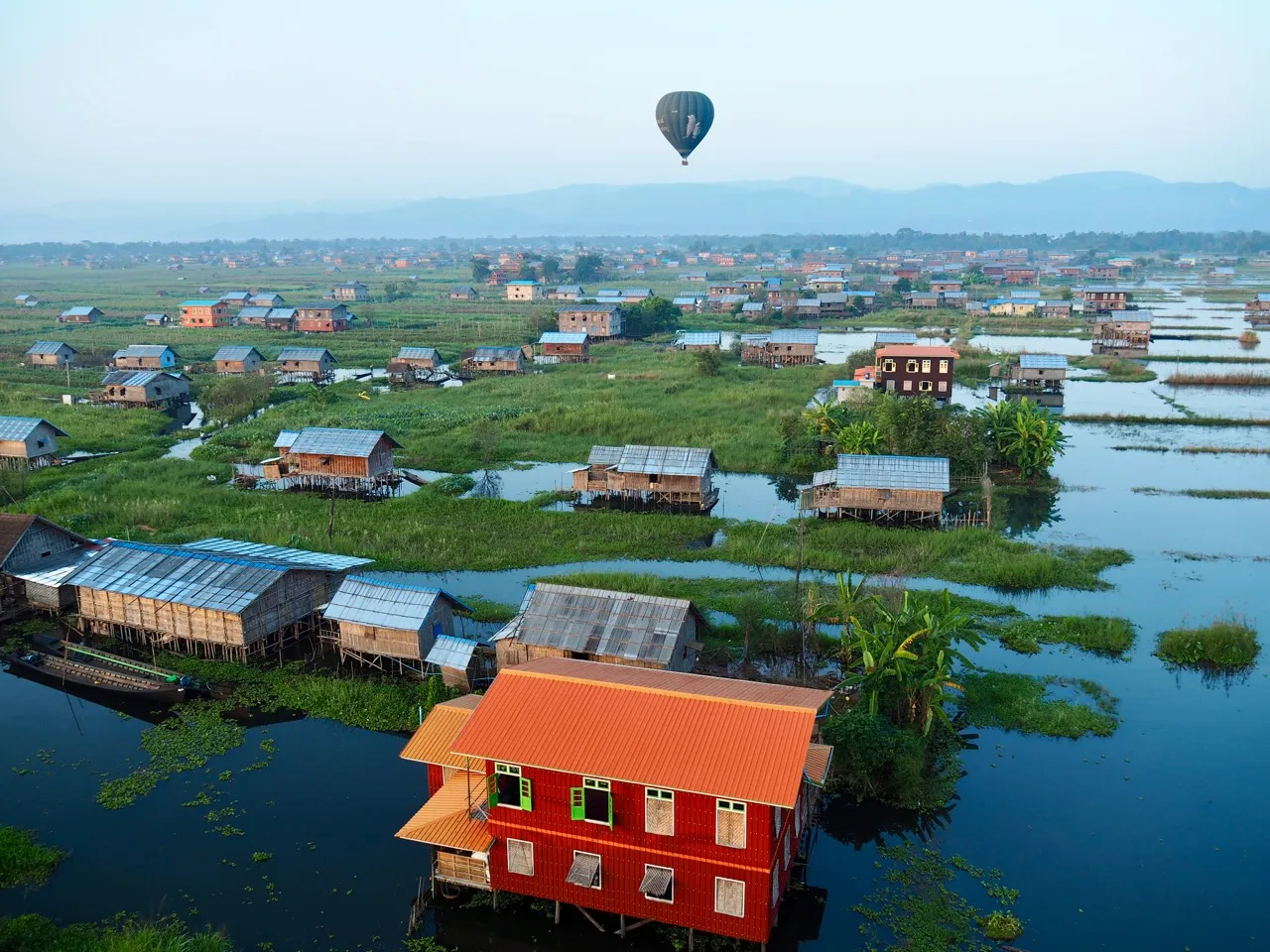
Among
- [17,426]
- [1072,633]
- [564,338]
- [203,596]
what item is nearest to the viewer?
[203,596]

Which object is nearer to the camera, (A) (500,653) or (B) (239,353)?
(A) (500,653)

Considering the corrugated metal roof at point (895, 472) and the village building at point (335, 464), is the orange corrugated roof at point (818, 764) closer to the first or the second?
the corrugated metal roof at point (895, 472)

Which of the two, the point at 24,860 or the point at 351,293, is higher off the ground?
the point at 351,293

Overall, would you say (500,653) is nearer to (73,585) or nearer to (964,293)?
(73,585)

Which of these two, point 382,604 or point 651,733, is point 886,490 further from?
point 651,733

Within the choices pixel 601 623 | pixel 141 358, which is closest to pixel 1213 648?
pixel 601 623

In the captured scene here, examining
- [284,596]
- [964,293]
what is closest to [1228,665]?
[284,596]

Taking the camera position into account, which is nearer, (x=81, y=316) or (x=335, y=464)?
(x=335, y=464)
